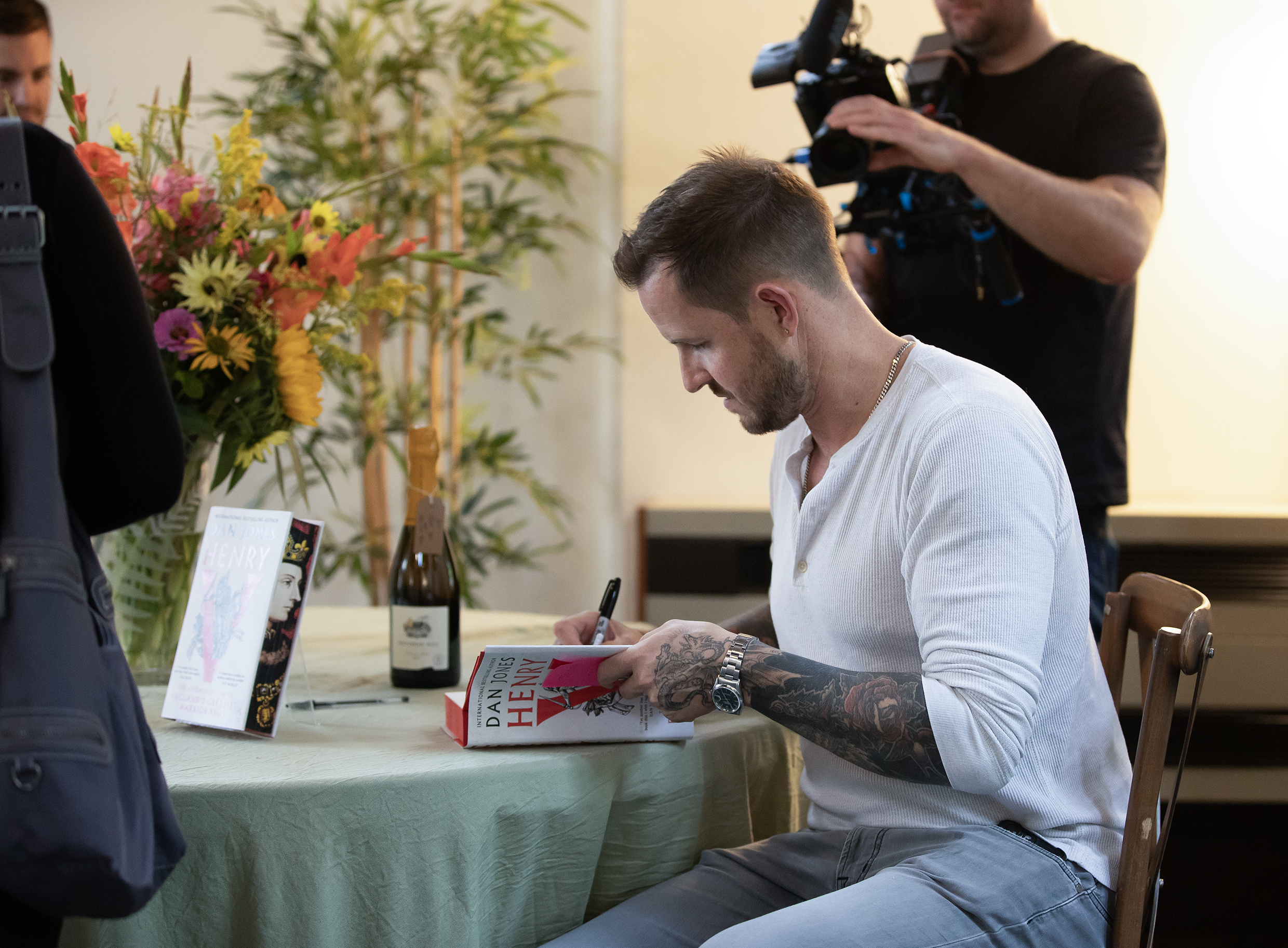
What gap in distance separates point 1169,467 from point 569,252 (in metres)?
1.97

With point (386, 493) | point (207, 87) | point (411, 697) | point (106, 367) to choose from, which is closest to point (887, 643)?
point (411, 697)

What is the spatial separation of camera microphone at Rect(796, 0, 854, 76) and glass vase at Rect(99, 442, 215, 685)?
111cm

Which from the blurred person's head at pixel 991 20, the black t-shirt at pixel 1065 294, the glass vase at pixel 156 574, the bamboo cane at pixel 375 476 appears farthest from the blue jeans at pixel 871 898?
the bamboo cane at pixel 375 476

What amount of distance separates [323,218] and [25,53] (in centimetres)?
157

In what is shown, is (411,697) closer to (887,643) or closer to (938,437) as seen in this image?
(887,643)

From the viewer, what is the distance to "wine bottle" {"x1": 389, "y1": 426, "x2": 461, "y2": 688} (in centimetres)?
126

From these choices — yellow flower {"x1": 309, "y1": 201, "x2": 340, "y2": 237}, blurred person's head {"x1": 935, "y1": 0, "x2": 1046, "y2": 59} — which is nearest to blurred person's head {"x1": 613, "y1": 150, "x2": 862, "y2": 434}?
yellow flower {"x1": 309, "y1": 201, "x2": 340, "y2": 237}

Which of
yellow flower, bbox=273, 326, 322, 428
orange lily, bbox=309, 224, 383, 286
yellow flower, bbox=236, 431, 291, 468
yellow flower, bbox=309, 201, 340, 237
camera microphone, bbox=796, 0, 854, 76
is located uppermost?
camera microphone, bbox=796, 0, 854, 76

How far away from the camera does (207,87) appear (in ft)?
11.7

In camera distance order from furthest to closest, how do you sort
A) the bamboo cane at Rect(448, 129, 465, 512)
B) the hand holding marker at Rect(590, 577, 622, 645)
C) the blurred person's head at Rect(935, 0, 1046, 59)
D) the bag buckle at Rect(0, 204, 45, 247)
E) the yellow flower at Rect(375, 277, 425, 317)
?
the bamboo cane at Rect(448, 129, 465, 512), the blurred person's head at Rect(935, 0, 1046, 59), the yellow flower at Rect(375, 277, 425, 317), the hand holding marker at Rect(590, 577, 622, 645), the bag buckle at Rect(0, 204, 45, 247)

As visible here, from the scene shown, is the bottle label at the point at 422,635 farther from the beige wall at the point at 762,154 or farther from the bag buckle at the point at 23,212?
the beige wall at the point at 762,154

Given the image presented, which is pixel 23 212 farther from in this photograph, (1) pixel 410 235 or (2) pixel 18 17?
(1) pixel 410 235

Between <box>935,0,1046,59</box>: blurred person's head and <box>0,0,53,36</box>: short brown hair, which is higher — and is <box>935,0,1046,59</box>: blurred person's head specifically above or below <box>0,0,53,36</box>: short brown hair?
below

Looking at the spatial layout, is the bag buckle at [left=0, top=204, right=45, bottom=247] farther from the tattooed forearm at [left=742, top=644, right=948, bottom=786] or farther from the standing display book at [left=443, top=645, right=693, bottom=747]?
the tattooed forearm at [left=742, top=644, right=948, bottom=786]
